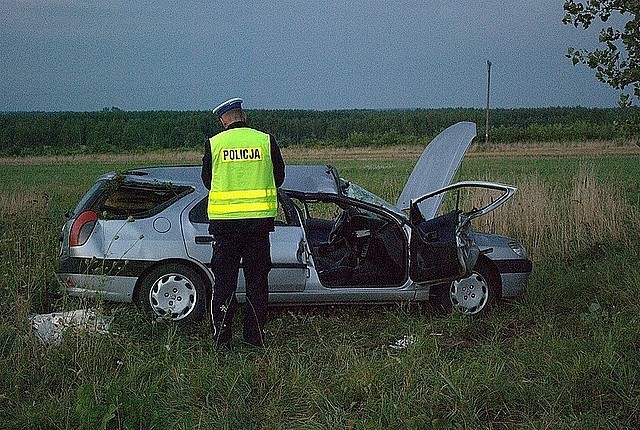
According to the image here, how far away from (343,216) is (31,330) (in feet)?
10.6

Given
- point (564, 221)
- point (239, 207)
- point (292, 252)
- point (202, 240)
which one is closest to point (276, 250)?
point (292, 252)

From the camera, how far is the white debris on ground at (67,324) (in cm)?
581

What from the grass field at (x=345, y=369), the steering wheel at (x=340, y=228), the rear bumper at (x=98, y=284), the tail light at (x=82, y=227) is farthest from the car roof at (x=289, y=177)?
the grass field at (x=345, y=369)

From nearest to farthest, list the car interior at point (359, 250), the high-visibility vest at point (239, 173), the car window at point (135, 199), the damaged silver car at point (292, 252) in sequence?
the high-visibility vest at point (239, 173), the damaged silver car at point (292, 252), the car window at point (135, 199), the car interior at point (359, 250)

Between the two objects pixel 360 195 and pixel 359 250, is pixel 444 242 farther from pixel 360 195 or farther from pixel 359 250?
pixel 360 195

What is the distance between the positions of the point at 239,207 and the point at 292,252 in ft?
3.81

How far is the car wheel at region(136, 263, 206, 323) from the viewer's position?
7039mm

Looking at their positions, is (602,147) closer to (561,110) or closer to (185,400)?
(561,110)

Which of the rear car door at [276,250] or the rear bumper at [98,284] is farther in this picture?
the rear car door at [276,250]

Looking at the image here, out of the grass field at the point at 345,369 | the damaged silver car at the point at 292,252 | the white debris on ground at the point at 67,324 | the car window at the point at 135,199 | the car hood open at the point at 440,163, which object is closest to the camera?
the grass field at the point at 345,369

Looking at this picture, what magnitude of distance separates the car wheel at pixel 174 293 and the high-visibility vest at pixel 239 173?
112 centimetres

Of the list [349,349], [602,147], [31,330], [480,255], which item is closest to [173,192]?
[31,330]

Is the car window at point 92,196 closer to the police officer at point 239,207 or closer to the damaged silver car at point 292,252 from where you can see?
the damaged silver car at point 292,252

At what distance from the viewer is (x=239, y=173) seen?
6148 mm
